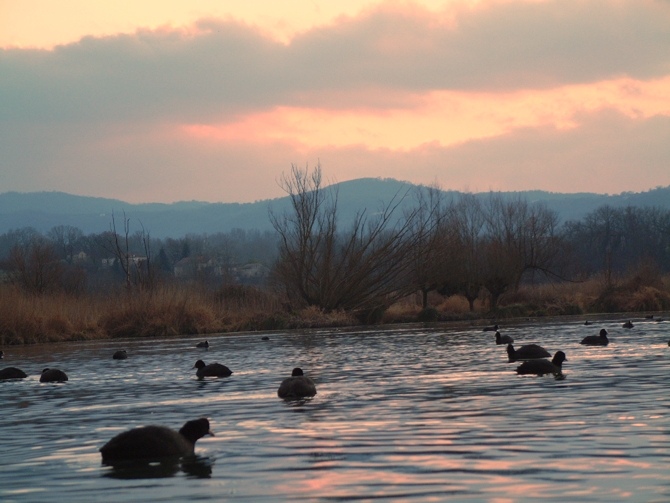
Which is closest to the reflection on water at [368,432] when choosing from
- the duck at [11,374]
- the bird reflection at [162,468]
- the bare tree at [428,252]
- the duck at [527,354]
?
the bird reflection at [162,468]

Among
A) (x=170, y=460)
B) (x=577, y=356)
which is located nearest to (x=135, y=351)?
(x=577, y=356)

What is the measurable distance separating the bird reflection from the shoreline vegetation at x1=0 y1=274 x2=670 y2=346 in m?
28.6

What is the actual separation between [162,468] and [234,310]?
3687 cm

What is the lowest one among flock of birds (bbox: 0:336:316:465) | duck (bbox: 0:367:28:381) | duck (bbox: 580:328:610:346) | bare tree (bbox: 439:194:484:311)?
duck (bbox: 580:328:610:346)

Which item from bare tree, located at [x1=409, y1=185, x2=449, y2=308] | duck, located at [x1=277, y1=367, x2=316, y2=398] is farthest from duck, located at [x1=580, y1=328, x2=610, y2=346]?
bare tree, located at [x1=409, y1=185, x2=449, y2=308]

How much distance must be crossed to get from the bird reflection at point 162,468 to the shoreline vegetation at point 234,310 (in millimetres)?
28563

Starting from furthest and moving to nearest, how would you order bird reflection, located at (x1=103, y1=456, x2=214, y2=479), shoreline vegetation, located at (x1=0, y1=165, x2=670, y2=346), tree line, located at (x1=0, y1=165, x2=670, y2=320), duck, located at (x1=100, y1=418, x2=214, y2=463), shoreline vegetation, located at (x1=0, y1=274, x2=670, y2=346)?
tree line, located at (x1=0, y1=165, x2=670, y2=320), shoreline vegetation, located at (x1=0, y1=165, x2=670, y2=346), shoreline vegetation, located at (x1=0, y1=274, x2=670, y2=346), duck, located at (x1=100, y1=418, x2=214, y2=463), bird reflection, located at (x1=103, y1=456, x2=214, y2=479)

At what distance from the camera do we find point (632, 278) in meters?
50.0

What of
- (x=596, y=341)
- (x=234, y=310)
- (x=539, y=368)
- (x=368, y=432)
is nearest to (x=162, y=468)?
(x=368, y=432)

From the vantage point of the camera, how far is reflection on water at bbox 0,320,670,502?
6867mm

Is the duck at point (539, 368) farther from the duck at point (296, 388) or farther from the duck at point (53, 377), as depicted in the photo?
the duck at point (53, 377)

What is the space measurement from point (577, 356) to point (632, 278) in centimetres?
3266

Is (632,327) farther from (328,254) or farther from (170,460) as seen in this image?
(170,460)

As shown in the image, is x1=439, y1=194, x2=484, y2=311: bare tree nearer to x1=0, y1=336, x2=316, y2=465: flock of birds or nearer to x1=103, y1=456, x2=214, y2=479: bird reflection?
x1=0, y1=336, x2=316, y2=465: flock of birds
